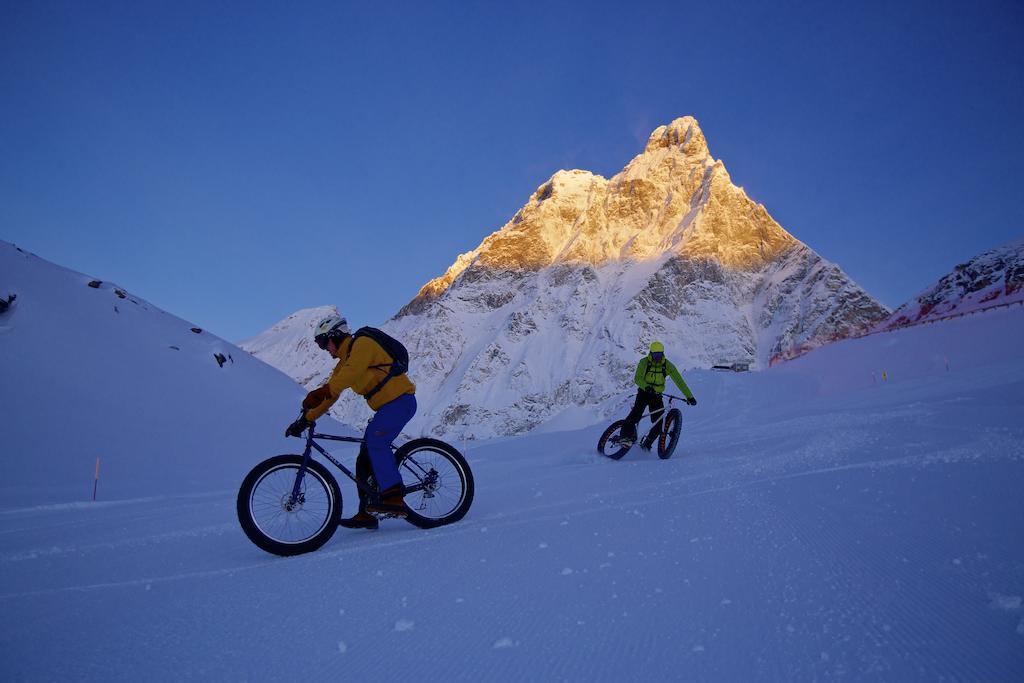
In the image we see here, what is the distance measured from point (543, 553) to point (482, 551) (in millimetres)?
385

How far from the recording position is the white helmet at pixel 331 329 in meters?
4.11

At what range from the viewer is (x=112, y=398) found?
41.7ft

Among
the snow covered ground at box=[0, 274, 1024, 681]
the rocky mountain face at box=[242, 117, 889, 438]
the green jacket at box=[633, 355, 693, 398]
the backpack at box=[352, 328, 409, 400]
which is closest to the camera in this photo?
the snow covered ground at box=[0, 274, 1024, 681]

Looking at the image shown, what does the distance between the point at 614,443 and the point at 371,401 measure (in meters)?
5.70

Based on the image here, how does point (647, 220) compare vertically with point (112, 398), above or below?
above

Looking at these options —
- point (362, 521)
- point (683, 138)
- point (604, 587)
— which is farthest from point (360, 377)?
point (683, 138)

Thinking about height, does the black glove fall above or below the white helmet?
below

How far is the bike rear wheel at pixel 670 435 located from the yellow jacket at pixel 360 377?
5.08 meters

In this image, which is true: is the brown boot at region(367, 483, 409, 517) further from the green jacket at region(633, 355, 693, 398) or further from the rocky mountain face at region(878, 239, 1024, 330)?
the rocky mountain face at region(878, 239, 1024, 330)

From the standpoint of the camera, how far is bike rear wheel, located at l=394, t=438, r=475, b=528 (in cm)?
425

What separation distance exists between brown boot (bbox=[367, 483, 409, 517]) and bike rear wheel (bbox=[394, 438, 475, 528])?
0.73ft

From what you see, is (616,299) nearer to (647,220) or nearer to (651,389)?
(647,220)

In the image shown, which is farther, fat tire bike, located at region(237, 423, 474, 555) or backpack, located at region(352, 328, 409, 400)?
backpack, located at region(352, 328, 409, 400)

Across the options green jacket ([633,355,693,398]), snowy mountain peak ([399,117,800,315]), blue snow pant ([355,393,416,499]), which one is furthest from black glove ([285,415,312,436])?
snowy mountain peak ([399,117,800,315])
